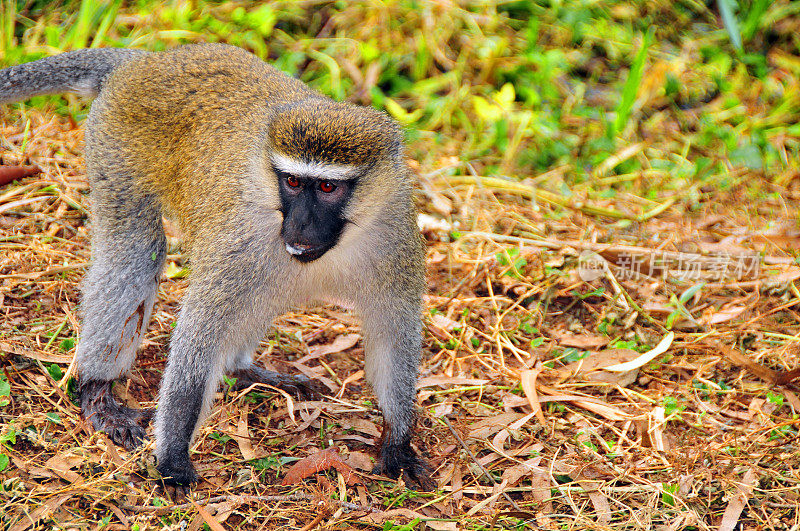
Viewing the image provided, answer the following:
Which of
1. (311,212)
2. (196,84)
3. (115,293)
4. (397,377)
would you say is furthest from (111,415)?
(196,84)

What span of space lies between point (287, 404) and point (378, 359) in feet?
2.59

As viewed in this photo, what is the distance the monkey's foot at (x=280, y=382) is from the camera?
15.7ft

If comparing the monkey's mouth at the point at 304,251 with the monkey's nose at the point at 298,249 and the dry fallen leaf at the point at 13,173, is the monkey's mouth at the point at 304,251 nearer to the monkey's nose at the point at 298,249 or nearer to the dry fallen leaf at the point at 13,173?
the monkey's nose at the point at 298,249

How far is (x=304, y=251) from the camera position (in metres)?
3.50

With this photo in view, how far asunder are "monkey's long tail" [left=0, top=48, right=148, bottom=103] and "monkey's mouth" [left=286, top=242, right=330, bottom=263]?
1951 mm

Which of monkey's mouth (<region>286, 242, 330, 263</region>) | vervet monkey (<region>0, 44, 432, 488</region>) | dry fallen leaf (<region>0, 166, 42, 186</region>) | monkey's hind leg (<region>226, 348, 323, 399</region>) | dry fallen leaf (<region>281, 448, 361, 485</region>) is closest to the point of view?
monkey's mouth (<region>286, 242, 330, 263</region>)

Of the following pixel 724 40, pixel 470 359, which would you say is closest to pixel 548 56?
pixel 724 40

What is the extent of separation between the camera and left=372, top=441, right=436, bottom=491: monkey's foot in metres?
4.15

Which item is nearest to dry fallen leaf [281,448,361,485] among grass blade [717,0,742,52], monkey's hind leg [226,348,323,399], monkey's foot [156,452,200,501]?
monkey's foot [156,452,200,501]

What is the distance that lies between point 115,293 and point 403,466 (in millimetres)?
1766

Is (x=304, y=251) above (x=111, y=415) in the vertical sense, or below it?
above

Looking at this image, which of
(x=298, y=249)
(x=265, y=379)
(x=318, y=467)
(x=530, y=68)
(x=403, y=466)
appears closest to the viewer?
(x=298, y=249)

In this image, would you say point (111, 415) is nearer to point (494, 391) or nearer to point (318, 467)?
point (318, 467)

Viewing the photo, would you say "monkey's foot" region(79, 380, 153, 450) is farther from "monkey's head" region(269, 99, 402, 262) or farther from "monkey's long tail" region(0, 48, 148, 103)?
"monkey's long tail" region(0, 48, 148, 103)
